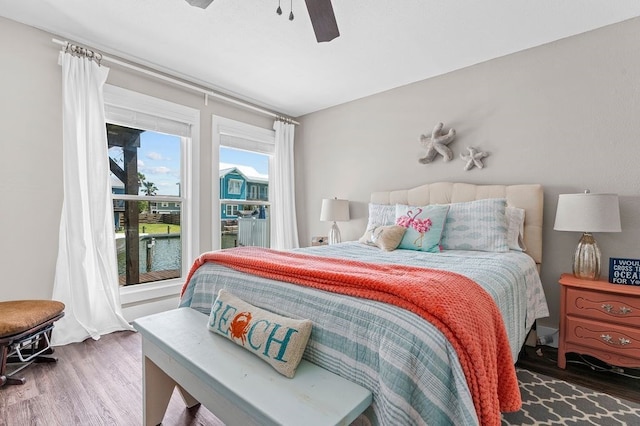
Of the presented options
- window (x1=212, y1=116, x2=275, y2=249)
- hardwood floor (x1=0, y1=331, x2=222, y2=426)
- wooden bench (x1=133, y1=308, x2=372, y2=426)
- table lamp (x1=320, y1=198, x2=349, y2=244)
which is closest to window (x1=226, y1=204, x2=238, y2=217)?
window (x1=212, y1=116, x2=275, y2=249)

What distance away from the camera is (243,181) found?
391 centimetres

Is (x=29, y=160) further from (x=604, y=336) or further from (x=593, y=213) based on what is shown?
(x=604, y=336)

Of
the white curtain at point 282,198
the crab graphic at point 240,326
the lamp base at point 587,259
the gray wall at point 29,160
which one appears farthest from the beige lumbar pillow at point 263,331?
the white curtain at point 282,198

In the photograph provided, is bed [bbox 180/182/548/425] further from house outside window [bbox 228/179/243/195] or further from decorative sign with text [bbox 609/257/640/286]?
house outside window [bbox 228/179/243/195]

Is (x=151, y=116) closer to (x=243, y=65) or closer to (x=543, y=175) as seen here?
(x=243, y=65)

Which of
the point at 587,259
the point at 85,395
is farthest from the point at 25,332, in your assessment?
the point at 587,259

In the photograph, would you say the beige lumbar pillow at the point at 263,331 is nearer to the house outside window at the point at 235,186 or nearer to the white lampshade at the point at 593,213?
the white lampshade at the point at 593,213

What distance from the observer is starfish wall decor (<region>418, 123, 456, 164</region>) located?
2899 mm

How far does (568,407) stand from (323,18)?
8.02 ft

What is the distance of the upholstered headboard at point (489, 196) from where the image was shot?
240 cm

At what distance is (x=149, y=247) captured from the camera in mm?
3090

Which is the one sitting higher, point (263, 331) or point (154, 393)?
point (263, 331)

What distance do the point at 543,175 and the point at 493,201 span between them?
562mm

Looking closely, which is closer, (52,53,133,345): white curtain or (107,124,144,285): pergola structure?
(52,53,133,345): white curtain
